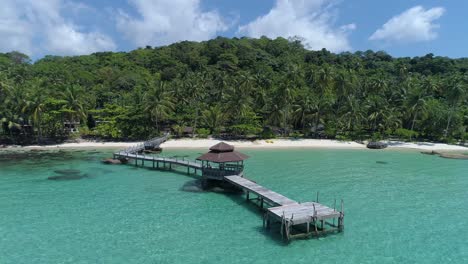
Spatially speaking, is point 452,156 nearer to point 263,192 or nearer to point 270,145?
point 270,145

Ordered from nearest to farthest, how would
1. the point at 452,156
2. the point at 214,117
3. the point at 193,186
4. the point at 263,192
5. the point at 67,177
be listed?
1. the point at 263,192
2. the point at 193,186
3. the point at 67,177
4. the point at 452,156
5. the point at 214,117

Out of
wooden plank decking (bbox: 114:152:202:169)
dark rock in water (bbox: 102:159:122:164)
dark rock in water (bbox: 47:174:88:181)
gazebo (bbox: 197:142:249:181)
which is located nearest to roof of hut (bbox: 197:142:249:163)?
gazebo (bbox: 197:142:249:181)

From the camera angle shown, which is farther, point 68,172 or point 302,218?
point 68,172

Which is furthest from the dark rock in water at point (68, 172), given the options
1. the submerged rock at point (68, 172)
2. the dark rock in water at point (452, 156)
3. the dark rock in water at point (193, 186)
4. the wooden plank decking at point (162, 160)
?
the dark rock in water at point (452, 156)

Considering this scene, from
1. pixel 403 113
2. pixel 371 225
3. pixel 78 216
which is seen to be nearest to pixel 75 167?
pixel 78 216

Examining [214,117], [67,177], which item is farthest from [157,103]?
[67,177]

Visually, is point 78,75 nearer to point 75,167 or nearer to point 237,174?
point 75,167

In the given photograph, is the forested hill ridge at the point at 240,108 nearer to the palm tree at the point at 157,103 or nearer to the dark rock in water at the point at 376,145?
the palm tree at the point at 157,103
